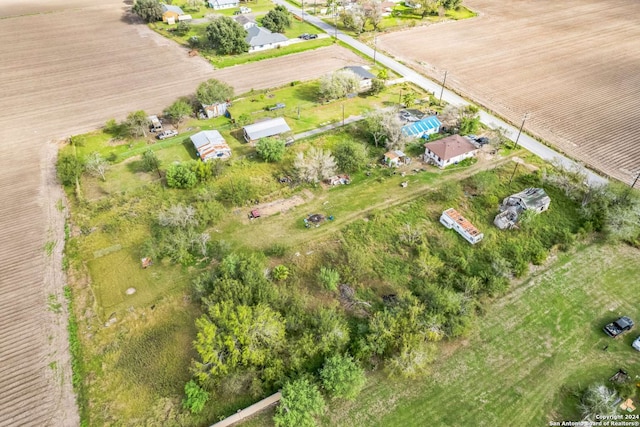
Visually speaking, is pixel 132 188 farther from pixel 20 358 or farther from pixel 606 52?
pixel 606 52

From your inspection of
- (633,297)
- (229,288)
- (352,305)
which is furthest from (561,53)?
(229,288)

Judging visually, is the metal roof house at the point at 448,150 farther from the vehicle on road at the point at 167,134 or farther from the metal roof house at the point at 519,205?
the vehicle on road at the point at 167,134

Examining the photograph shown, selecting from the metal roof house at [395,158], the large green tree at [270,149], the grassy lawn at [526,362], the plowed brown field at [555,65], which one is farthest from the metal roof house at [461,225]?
the plowed brown field at [555,65]

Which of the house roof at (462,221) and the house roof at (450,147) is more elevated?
the house roof at (450,147)

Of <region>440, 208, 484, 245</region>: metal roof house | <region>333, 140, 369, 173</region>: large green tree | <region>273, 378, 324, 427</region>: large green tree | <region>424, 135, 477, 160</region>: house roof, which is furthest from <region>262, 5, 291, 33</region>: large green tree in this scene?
<region>273, 378, 324, 427</region>: large green tree

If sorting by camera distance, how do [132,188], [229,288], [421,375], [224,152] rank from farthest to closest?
[224,152]
[132,188]
[229,288]
[421,375]

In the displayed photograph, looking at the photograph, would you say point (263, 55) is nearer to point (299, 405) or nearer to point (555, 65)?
point (555, 65)
